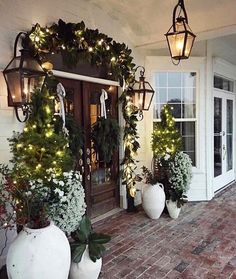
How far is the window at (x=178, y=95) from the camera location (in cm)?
510

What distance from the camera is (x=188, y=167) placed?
4492mm

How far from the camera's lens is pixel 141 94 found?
15.1 ft

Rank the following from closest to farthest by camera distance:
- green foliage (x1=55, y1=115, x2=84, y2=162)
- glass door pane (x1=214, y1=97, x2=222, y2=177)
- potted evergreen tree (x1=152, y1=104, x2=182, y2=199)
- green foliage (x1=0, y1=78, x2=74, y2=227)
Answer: green foliage (x1=0, y1=78, x2=74, y2=227) → green foliage (x1=55, y1=115, x2=84, y2=162) → potted evergreen tree (x1=152, y1=104, x2=182, y2=199) → glass door pane (x1=214, y1=97, x2=222, y2=177)

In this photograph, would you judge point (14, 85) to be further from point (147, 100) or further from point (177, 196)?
point (177, 196)

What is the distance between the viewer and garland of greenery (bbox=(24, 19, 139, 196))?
3193 millimetres

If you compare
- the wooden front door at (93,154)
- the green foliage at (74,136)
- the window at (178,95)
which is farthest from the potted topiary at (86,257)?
the window at (178,95)

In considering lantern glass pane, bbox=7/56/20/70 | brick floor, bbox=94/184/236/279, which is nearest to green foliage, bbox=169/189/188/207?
brick floor, bbox=94/184/236/279

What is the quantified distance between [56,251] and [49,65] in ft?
6.82

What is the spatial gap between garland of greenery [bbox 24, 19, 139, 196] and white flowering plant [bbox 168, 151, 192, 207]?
2.03 ft

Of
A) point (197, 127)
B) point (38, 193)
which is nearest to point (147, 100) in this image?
point (197, 127)

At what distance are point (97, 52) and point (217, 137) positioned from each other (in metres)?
3.45

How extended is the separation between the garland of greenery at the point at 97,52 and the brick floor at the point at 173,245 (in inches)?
29.5

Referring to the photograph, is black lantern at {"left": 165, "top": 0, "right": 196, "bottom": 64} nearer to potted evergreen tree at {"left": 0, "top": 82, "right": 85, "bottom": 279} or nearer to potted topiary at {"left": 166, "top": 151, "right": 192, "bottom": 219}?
potted evergreen tree at {"left": 0, "top": 82, "right": 85, "bottom": 279}

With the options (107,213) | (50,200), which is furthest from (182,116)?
(50,200)
